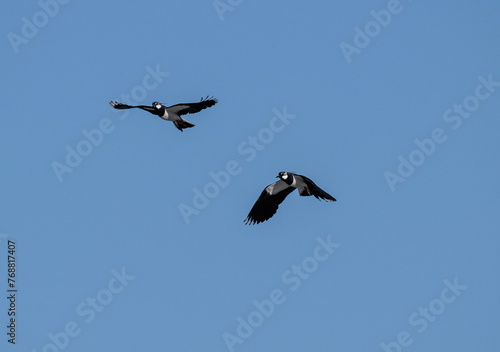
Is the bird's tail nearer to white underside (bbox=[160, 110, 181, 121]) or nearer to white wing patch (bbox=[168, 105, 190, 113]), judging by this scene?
white underside (bbox=[160, 110, 181, 121])

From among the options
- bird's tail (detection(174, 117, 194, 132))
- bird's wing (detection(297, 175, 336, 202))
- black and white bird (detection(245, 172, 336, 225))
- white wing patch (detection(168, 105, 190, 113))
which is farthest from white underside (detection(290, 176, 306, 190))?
white wing patch (detection(168, 105, 190, 113))

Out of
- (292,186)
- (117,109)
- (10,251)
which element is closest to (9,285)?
(10,251)

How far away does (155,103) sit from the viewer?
52.8 metres

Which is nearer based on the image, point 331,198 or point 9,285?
point 331,198

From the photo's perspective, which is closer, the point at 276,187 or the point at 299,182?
the point at 299,182

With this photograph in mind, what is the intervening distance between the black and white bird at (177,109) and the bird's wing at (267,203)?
12.1 feet

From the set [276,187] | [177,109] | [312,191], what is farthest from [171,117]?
[312,191]

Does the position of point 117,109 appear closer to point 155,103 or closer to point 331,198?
point 155,103

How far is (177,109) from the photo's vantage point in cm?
5288

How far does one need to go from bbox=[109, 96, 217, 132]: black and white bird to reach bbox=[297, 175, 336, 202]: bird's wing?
5.18 meters

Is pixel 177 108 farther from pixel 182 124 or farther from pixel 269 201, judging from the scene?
pixel 269 201

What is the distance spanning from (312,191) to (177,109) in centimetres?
676

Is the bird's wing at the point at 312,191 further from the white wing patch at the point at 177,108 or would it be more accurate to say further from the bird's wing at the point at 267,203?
the white wing patch at the point at 177,108

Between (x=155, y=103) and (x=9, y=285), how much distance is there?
9.34 m
